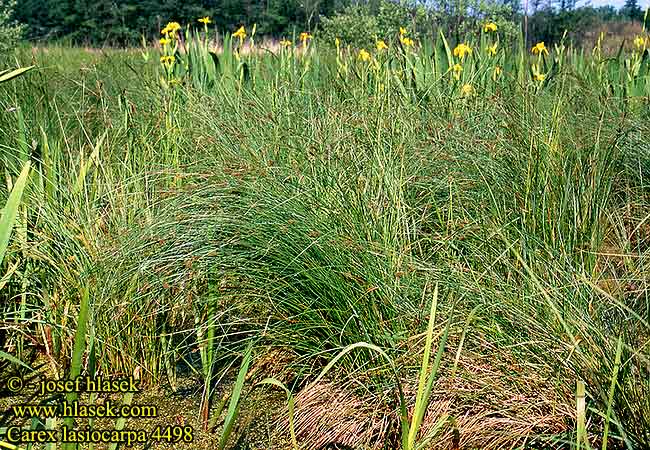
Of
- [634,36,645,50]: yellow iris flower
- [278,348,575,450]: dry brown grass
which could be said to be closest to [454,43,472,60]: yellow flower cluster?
[634,36,645,50]: yellow iris flower

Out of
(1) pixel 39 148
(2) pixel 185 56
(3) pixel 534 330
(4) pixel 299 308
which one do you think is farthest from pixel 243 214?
(2) pixel 185 56

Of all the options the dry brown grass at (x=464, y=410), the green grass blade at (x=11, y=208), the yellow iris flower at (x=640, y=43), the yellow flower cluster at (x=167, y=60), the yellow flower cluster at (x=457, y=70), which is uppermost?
the yellow flower cluster at (x=167, y=60)

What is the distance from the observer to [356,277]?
1.73 metres

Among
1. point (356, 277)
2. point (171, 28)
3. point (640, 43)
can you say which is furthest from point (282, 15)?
point (356, 277)

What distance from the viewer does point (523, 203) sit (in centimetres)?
212

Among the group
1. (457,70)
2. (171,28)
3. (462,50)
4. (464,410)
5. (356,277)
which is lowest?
(464,410)

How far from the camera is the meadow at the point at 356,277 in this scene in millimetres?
1470

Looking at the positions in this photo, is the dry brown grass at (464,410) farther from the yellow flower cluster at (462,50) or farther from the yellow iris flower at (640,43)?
the yellow iris flower at (640,43)

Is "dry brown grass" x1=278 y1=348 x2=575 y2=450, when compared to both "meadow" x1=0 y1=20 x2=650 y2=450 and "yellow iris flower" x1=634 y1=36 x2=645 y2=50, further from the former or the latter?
"yellow iris flower" x1=634 y1=36 x2=645 y2=50

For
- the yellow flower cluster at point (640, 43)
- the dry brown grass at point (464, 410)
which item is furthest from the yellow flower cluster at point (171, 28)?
the dry brown grass at point (464, 410)

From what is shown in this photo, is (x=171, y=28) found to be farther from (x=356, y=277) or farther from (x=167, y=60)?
(x=356, y=277)

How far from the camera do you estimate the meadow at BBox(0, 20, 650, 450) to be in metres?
1.47

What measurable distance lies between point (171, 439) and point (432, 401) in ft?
2.13

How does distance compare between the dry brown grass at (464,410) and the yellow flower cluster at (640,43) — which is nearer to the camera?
the dry brown grass at (464,410)
